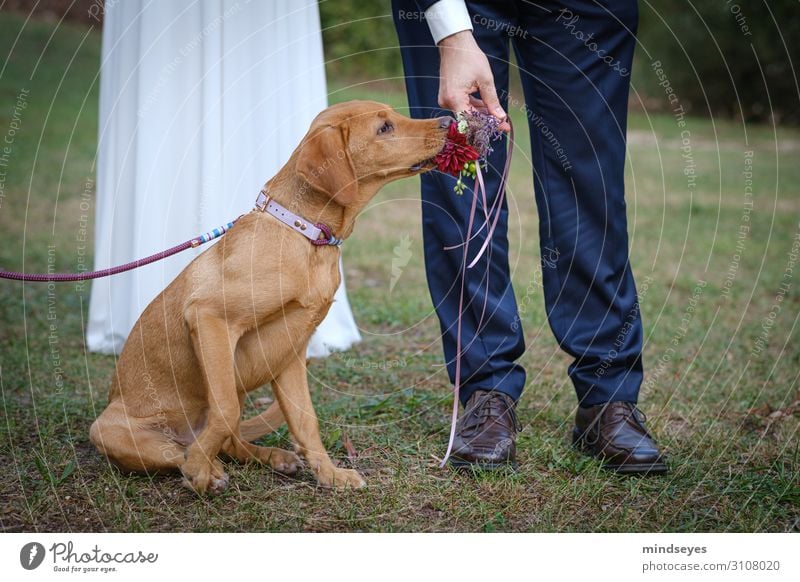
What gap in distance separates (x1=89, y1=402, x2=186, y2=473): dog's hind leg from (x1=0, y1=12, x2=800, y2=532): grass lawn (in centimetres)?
9

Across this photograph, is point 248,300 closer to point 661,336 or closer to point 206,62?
point 206,62

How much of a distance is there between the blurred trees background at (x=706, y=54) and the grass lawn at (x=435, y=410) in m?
10.2

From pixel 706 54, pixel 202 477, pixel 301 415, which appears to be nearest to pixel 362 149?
pixel 301 415

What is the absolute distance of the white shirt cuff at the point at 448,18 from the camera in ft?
11.7

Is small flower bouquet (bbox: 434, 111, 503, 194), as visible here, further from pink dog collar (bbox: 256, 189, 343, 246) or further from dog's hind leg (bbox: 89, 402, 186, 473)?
dog's hind leg (bbox: 89, 402, 186, 473)

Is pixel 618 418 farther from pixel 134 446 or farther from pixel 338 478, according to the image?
pixel 134 446

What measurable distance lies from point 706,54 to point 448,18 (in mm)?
19975

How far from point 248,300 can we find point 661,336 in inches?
153

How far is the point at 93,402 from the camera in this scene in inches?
185

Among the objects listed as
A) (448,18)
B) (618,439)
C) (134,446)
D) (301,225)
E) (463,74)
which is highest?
(448,18)

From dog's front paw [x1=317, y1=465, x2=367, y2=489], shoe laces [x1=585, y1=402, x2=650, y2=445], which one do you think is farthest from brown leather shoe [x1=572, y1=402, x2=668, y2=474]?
dog's front paw [x1=317, y1=465, x2=367, y2=489]

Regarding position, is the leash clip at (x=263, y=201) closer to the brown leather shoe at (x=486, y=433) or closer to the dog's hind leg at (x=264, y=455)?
the dog's hind leg at (x=264, y=455)

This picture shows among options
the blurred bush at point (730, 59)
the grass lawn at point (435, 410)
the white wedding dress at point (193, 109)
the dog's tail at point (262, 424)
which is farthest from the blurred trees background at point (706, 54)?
the dog's tail at point (262, 424)

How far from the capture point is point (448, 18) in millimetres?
3582
